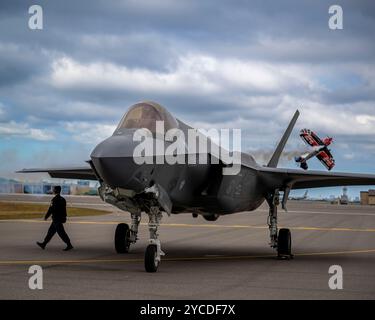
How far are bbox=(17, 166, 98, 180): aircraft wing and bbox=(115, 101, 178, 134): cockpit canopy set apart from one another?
4.51m

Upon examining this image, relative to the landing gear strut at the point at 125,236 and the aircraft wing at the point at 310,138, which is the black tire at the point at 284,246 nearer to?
the landing gear strut at the point at 125,236

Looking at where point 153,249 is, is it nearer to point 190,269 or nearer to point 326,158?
point 190,269

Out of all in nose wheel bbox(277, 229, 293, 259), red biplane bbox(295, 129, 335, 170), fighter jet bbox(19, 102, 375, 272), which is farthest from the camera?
red biplane bbox(295, 129, 335, 170)

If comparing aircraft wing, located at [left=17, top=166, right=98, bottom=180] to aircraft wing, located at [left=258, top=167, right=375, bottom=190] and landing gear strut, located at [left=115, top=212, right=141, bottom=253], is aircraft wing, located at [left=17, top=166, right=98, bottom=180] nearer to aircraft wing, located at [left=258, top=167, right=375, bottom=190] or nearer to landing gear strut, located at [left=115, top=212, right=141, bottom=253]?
landing gear strut, located at [left=115, top=212, right=141, bottom=253]

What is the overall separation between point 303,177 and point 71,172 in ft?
22.2

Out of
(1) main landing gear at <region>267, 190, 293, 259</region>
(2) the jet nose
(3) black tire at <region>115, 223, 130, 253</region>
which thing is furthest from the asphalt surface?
(2) the jet nose

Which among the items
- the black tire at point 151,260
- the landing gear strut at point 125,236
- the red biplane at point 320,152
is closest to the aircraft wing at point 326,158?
the red biplane at point 320,152

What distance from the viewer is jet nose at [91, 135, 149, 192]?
10461 millimetres

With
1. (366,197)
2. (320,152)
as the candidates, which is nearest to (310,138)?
(320,152)

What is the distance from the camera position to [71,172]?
17266 millimetres

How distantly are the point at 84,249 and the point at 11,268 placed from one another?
477 centimetres

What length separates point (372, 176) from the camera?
51.6 feet
